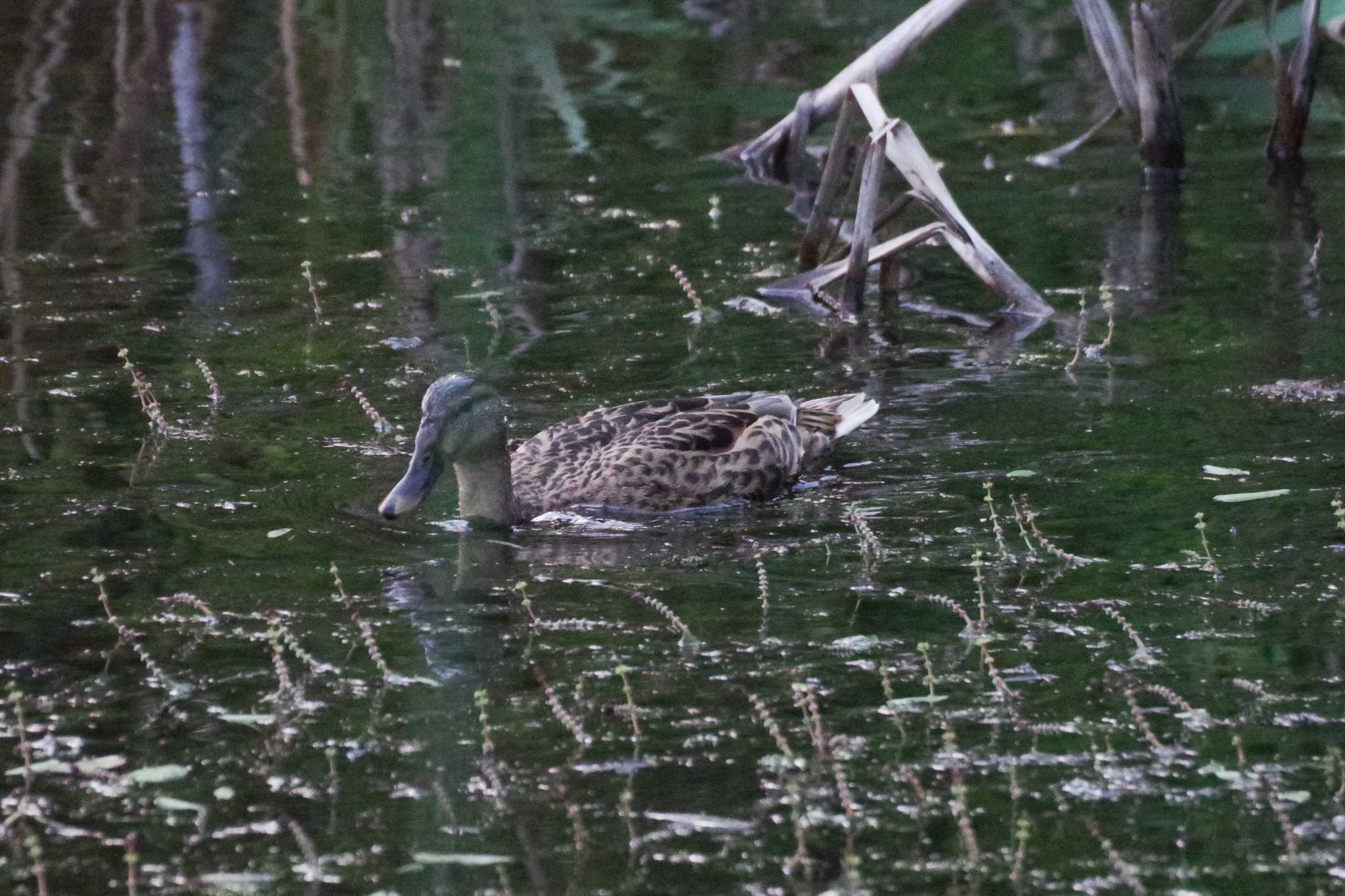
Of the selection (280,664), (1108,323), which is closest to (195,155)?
(1108,323)

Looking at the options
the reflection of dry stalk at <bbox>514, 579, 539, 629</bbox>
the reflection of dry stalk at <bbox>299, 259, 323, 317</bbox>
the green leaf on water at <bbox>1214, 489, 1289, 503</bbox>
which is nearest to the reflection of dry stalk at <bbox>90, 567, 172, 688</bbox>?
the reflection of dry stalk at <bbox>514, 579, 539, 629</bbox>

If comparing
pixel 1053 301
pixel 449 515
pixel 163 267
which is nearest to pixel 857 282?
pixel 1053 301

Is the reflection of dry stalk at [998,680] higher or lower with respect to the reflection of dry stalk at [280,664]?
lower

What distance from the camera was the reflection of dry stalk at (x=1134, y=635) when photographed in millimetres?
6113

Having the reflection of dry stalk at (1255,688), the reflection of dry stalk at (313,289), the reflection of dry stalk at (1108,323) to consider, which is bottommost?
the reflection of dry stalk at (1255,688)

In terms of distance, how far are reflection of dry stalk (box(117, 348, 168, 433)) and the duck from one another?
4.35 ft

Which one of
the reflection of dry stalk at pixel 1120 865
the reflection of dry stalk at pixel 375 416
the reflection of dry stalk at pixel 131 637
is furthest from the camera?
the reflection of dry stalk at pixel 375 416

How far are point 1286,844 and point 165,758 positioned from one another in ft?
9.25

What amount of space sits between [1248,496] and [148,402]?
463 cm

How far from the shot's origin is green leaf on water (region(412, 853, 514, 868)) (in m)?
5.00

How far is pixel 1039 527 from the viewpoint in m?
7.47

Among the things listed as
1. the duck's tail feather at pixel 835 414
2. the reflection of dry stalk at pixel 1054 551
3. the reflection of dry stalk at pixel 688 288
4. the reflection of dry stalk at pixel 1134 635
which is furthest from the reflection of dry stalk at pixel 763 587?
the reflection of dry stalk at pixel 688 288

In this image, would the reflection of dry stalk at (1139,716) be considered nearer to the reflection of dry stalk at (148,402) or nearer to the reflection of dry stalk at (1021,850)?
the reflection of dry stalk at (1021,850)

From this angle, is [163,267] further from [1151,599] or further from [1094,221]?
[1151,599]
